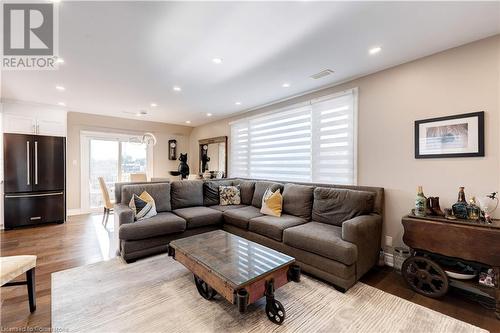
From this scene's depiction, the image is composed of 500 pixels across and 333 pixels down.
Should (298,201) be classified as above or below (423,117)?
below

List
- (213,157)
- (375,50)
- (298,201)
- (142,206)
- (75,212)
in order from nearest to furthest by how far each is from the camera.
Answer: (375,50), (142,206), (298,201), (75,212), (213,157)

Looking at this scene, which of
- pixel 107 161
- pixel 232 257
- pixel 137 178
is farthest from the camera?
pixel 107 161

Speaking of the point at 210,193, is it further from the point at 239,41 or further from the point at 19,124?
the point at 19,124

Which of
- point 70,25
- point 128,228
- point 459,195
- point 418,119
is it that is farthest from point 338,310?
point 70,25

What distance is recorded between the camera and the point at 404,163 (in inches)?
106

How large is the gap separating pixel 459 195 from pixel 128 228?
373 centimetres

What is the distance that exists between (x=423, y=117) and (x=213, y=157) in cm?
476

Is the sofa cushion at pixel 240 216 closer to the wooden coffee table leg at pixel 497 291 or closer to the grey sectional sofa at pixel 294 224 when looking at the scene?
the grey sectional sofa at pixel 294 224

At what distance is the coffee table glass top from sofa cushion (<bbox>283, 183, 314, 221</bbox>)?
3.82 ft

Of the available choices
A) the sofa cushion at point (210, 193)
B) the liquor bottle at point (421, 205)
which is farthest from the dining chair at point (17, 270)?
the liquor bottle at point (421, 205)

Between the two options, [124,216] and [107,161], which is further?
[107,161]

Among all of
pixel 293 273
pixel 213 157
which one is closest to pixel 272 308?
pixel 293 273

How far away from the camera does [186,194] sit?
13.1 feet

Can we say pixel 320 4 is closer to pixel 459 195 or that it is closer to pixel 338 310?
pixel 459 195
